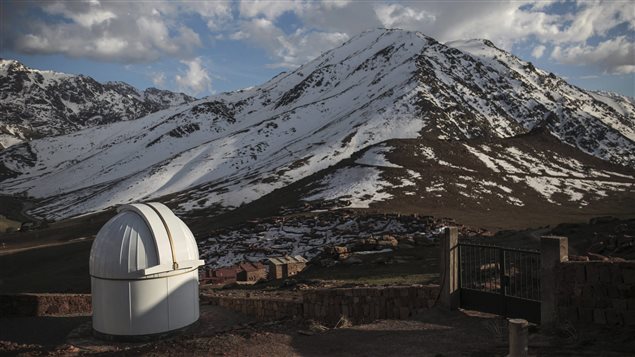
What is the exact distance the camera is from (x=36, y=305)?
2345 centimetres

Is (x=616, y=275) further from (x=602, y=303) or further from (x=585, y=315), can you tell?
(x=585, y=315)

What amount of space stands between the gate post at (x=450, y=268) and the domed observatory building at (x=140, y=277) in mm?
8987

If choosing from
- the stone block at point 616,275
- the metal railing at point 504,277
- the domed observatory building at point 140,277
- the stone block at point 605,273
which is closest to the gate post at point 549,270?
the metal railing at point 504,277

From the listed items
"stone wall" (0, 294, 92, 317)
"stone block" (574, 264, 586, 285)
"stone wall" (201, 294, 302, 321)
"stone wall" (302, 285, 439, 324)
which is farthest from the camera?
"stone wall" (0, 294, 92, 317)

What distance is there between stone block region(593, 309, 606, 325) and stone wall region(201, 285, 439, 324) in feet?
15.5

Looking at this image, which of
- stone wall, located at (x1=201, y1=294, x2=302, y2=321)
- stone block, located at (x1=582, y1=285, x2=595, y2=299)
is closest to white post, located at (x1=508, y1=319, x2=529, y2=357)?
stone block, located at (x1=582, y1=285, x2=595, y2=299)

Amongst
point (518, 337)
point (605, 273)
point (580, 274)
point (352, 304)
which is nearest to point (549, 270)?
point (580, 274)

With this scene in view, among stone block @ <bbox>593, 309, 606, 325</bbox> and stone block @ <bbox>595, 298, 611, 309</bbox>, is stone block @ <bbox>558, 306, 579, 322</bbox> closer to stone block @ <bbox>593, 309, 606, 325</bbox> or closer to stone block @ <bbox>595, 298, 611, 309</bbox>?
stone block @ <bbox>593, 309, 606, 325</bbox>

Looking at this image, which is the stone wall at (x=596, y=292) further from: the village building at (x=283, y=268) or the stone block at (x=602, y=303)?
the village building at (x=283, y=268)

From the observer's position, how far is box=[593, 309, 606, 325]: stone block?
11.9m

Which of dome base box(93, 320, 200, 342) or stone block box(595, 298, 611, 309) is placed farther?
dome base box(93, 320, 200, 342)

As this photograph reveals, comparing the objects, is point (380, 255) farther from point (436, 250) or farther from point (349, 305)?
point (349, 305)

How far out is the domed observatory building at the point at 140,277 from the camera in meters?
17.8

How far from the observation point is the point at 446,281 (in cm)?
1507
